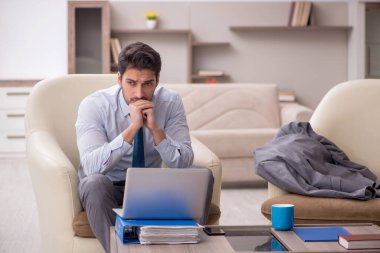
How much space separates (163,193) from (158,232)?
157 millimetres

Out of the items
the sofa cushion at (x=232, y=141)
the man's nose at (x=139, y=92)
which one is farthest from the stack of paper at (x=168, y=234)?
the sofa cushion at (x=232, y=141)

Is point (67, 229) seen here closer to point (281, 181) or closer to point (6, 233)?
point (281, 181)

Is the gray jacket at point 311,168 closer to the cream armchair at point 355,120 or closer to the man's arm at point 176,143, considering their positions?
the cream armchair at point 355,120

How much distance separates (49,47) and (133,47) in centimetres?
554

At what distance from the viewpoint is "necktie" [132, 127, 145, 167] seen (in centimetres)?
330

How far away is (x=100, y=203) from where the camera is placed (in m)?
3.01

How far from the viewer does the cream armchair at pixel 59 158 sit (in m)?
3.14

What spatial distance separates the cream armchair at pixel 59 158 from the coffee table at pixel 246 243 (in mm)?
379

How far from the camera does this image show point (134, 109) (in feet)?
10.5

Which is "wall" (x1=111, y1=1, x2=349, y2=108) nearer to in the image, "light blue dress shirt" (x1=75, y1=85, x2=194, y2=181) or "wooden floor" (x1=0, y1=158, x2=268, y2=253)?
"wooden floor" (x1=0, y1=158, x2=268, y2=253)

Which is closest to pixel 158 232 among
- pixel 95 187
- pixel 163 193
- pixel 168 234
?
pixel 168 234

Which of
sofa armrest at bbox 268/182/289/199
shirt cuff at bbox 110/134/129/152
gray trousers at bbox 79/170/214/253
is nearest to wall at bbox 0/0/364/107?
sofa armrest at bbox 268/182/289/199

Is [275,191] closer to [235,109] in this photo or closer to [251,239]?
[251,239]

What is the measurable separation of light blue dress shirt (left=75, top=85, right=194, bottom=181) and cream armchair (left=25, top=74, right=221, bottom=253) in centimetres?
11
